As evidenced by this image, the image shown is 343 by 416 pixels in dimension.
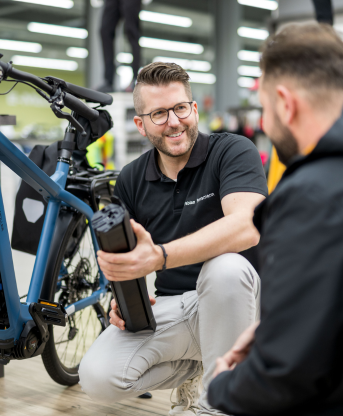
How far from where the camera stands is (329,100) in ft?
2.45

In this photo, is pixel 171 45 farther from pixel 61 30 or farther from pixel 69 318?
pixel 69 318

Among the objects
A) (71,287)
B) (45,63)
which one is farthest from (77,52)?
(71,287)

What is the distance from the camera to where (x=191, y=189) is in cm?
157

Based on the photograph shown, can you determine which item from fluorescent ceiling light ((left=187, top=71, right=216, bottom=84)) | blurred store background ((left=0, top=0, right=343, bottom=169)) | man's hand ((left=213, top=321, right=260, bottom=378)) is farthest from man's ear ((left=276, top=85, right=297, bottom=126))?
fluorescent ceiling light ((left=187, top=71, right=216, bottom=84))

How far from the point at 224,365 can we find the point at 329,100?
0.47 m

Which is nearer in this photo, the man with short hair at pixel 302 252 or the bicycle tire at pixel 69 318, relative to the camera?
the man with short hair at pixel 302 252

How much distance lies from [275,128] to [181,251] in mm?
519

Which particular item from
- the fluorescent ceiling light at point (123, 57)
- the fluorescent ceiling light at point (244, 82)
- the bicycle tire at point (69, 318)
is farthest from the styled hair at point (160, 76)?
the fluorescent ceiling light at point (244, 82)

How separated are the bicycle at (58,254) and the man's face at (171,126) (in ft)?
0.99

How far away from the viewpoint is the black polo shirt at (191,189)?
1.49m

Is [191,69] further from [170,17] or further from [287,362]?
[287,362]

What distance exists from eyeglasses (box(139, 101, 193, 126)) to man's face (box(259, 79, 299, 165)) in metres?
0.79

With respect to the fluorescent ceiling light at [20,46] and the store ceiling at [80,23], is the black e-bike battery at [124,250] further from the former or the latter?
the fluorescent ceiling light at [20,46]

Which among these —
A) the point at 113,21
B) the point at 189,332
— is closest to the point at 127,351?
the point at 189,332
